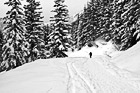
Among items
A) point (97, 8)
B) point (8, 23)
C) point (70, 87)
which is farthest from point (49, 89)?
point (97, 8)

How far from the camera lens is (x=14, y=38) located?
1989 centimetres

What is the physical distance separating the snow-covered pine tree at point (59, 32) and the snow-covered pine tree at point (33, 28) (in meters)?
2.08

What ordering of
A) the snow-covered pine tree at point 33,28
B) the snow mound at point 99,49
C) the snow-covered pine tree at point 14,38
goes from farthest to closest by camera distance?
the snow mound at point 99,49, the snow-covered pine tree at point 33,28, the snow-covered pine tree at point 14,38

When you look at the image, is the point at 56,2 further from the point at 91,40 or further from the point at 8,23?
the point at 91,40

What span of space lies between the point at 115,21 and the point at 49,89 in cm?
2868

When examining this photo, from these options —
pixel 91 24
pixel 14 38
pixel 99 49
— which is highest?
pixel 91 24

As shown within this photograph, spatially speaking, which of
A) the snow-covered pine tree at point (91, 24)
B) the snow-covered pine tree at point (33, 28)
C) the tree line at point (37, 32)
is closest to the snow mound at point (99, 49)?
the snow-covered pine tree at point (91, 24)

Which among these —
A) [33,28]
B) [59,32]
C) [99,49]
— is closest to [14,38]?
[33,28]

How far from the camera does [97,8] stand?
47188 millimetres

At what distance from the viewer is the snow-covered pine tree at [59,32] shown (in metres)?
23.8

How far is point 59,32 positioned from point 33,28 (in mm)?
4020

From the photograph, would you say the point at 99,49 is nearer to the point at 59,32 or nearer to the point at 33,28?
the point at 59,32

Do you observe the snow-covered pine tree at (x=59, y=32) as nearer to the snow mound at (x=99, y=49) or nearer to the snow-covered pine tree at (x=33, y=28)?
the snow-covered pine tree at (x=33, y=28)

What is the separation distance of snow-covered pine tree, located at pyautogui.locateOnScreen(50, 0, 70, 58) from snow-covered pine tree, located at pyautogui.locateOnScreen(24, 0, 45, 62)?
6.84ft
